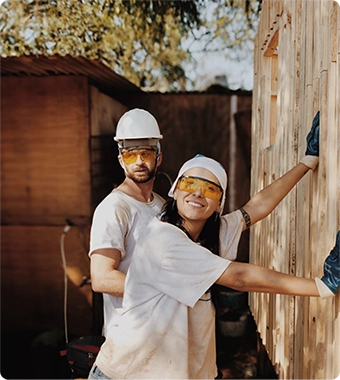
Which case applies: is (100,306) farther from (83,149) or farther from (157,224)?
(157,224)

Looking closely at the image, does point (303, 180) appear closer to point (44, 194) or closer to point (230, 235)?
point (230, 235)

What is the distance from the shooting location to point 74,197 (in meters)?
6.68

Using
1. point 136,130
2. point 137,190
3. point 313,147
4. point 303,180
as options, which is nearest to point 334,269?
point 313,147

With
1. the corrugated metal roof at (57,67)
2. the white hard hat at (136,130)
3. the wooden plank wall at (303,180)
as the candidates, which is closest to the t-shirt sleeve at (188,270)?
the wooden plank wall at (303,180)

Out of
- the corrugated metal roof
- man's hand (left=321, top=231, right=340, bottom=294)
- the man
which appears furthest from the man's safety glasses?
the corrugated metal roof

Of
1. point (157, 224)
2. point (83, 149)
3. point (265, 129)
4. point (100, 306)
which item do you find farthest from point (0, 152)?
point (157, 224)

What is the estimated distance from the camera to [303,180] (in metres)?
3.02

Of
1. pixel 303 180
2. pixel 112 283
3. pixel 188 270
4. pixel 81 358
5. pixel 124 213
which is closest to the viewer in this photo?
pixel 188 270

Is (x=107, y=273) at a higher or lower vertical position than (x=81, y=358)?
higher

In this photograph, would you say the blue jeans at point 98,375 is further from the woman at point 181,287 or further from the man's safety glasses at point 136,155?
the man's safety glasses at point 136,155

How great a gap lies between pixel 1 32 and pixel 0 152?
243 inches

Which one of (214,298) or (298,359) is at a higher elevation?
(214,298)

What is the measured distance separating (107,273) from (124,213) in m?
0.47

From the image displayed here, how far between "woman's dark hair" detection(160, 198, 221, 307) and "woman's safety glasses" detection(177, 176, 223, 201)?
17 cm
